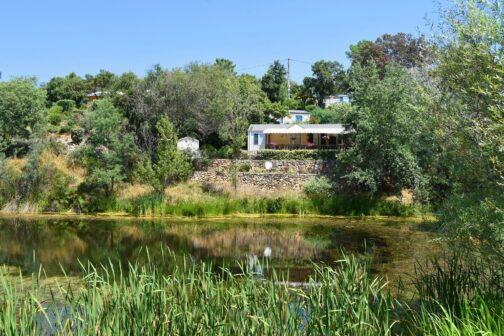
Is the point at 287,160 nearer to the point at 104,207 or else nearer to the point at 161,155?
the point at 161,155

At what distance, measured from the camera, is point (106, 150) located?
3347cm

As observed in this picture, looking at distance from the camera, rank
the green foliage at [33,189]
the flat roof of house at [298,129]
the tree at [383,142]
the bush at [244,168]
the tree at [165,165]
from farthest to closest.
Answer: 1. the flat roof of house at [298,129]
2. the bush at [244,168]
3. the green foliage at [33,189]
4. the tree at [165,165]
5. the tree at [383,142]

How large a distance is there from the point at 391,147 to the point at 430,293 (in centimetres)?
2145

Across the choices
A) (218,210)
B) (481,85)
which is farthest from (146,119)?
(481,85)

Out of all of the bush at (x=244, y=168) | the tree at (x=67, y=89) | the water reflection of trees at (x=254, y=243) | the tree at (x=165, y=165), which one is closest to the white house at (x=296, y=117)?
the bush at (x=244, y=168)

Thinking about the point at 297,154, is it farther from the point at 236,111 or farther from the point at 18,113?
the point at 18,113

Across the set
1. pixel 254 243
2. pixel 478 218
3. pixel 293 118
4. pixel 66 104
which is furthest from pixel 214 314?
pixel 66 104

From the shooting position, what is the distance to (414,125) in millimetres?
11422

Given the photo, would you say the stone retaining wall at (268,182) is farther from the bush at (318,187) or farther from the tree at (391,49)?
the tree at (391,49)

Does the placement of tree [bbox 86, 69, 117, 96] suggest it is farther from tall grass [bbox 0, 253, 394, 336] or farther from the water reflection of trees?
tall grass [bbox 0, 253, 394, 336]

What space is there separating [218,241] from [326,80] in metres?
38.3

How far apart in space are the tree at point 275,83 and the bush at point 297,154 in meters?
19.8

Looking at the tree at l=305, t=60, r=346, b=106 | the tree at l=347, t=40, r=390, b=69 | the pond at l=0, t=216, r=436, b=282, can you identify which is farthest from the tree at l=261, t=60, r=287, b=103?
the pond at l=0, t=216, r=436, b=282

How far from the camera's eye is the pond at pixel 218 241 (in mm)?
16891
